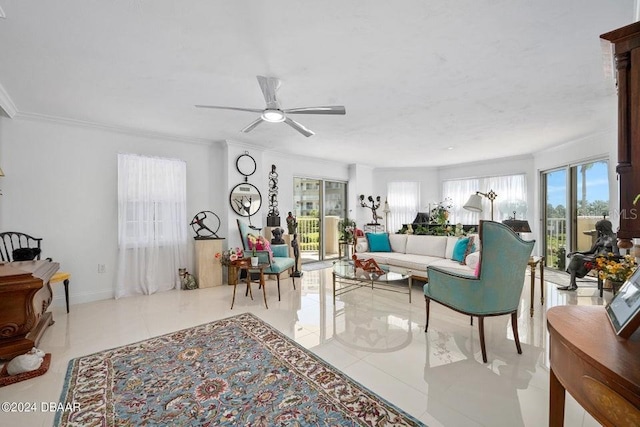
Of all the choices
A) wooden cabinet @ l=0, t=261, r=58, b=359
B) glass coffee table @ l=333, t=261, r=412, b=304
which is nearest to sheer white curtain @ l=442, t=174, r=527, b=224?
glass coffee table @ l=333, t=261, r=412, b=304

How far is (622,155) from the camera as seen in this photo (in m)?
0.92

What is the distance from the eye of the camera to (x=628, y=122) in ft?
3.02

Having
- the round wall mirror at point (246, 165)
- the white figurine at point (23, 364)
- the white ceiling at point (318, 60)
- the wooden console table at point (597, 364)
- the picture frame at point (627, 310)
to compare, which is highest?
the white ceiling at point (318, 60)

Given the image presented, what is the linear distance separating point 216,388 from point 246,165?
12.4 feet

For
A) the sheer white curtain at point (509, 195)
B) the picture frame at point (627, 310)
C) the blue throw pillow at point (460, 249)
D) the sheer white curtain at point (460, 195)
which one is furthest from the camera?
the sheer white curtain at point (460, 195)

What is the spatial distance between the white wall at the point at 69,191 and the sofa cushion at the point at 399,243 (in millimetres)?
4337

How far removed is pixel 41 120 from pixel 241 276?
3398mm

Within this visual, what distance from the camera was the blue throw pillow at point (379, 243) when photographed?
16.6ft

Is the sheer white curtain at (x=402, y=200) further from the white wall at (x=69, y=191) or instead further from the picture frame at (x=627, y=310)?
the picture frame at (x=627, y=310)

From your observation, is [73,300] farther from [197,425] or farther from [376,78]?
[376,78]

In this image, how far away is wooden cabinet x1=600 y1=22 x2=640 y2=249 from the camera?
2.94ft

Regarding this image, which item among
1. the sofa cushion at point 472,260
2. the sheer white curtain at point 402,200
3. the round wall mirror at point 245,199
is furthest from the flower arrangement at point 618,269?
the round wall mirror at point 245,199

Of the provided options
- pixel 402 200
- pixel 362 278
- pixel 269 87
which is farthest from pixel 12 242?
pixel 402 200

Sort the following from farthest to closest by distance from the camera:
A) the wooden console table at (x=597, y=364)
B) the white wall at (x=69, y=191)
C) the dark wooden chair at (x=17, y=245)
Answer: the white wall at (x=69, y=191), the dark wooden chair at (x=17, y=245), the wooden console table at (x=597, y=364)
